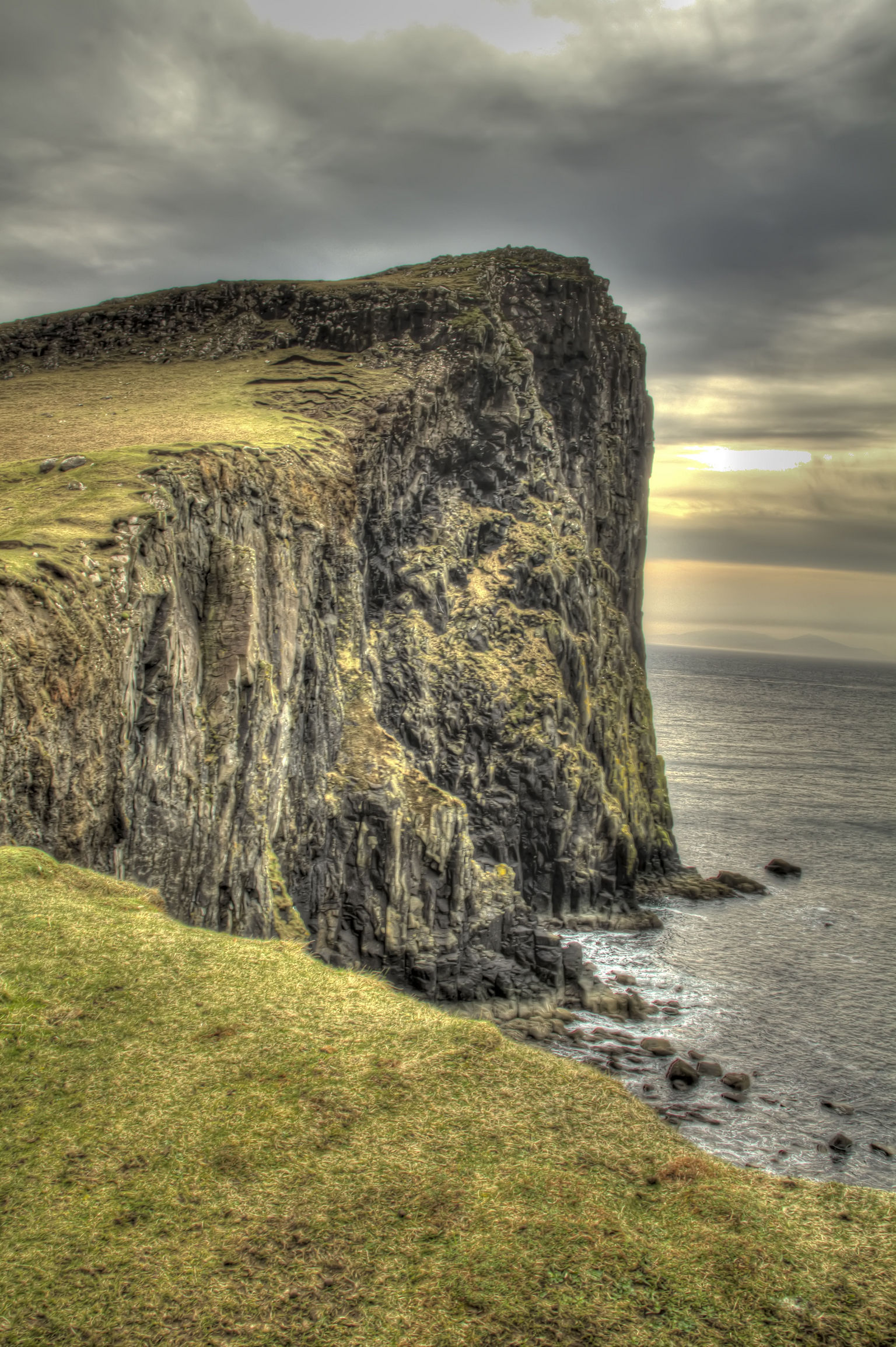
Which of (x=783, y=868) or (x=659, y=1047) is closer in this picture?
(x=659, y=1047)

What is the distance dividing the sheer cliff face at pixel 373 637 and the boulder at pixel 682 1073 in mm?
10282

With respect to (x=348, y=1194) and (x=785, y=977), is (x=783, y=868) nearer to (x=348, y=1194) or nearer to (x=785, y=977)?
(x=785, y=977)

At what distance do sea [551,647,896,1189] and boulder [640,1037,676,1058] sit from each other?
32.7 inches

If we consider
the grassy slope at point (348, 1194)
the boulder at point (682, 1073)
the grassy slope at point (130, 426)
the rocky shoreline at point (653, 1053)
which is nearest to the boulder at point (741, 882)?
the rocky shoreline at point (653, 1053)

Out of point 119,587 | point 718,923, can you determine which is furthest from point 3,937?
point 718,923

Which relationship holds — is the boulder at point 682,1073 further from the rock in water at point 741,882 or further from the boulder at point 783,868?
the boulder at point 783,868

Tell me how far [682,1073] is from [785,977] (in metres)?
18.6

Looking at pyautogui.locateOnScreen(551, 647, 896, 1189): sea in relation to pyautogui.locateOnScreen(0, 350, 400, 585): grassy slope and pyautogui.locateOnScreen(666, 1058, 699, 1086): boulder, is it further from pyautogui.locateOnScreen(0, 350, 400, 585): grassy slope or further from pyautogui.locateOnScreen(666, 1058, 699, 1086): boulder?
pyautogui.locateOnScreen(0, 350, 400, 585): grassy slope

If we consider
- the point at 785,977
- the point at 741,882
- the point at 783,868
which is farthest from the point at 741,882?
the point at 785,977

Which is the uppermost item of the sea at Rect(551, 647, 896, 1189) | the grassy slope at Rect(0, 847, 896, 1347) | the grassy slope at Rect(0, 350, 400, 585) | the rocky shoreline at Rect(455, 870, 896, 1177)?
the grassy slope at Rect(0, 350, 400, 585)

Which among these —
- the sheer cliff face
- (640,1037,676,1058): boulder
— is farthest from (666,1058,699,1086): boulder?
the sheer cliff face

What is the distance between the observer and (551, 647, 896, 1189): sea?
38969 millimetres

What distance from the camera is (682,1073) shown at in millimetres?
42688

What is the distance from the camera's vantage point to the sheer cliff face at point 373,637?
28.7m
